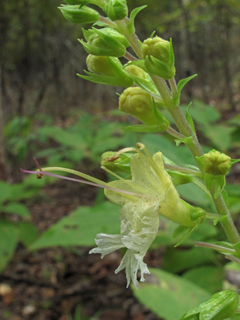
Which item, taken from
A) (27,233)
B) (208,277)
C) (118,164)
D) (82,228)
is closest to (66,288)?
(27,233)

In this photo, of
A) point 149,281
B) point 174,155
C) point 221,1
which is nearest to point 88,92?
point 221,1

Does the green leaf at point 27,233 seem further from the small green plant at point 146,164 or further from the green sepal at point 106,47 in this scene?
the green sepal at point 106,47

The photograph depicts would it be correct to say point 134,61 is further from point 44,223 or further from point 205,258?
point 44,223

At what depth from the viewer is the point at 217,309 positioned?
2.80 feet

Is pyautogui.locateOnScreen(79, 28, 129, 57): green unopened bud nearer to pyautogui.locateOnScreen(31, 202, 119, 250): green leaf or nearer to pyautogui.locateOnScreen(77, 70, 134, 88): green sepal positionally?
pyautogui.locateOnScreen(77, 70, 134, 88): green sepal

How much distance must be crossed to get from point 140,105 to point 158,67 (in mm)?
120

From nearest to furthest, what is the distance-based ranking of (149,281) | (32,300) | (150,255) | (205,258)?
1. (149,281)
2. (205,258)
3. (32,300)
4. (150,255)

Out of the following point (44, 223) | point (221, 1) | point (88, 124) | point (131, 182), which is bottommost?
point (44, 223)

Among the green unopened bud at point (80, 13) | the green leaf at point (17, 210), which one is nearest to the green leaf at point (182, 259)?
the green leaf at point (17, 210)

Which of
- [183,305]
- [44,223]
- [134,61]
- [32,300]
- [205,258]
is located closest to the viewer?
[134,61]

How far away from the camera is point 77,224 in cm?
223

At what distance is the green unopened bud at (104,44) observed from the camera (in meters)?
0.85

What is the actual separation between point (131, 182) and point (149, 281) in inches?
46.5

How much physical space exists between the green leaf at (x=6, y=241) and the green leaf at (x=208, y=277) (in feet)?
4.82
